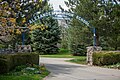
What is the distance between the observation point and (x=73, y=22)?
31203mm

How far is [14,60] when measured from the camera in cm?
1772

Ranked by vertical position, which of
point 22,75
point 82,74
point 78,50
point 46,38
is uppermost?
point 46,38

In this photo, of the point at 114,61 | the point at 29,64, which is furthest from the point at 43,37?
the point at 29,64

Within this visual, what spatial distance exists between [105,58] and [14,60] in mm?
9313

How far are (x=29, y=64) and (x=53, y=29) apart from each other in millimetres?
26166

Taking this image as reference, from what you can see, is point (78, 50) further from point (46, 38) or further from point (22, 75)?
point (22, 75)

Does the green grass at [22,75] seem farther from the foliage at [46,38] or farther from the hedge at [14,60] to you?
the foliage at [46,38]

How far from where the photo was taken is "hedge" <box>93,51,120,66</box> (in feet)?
A: 79.3

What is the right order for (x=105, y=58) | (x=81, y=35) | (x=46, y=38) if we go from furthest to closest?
(x=46, y=38) < (x=81, y=35) < (x=105, y=58)

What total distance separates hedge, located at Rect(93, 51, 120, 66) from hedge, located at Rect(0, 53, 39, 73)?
5531 millimetres

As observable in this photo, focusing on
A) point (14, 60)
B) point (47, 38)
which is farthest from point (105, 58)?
point (47, 38)

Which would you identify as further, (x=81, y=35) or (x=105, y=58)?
(x=81, y=35)

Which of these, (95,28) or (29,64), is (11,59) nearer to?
(29,64)

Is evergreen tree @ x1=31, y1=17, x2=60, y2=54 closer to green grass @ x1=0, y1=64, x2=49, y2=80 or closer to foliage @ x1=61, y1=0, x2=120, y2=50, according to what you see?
foliage @ x1=61, y1=0, x2=120, y2=50
